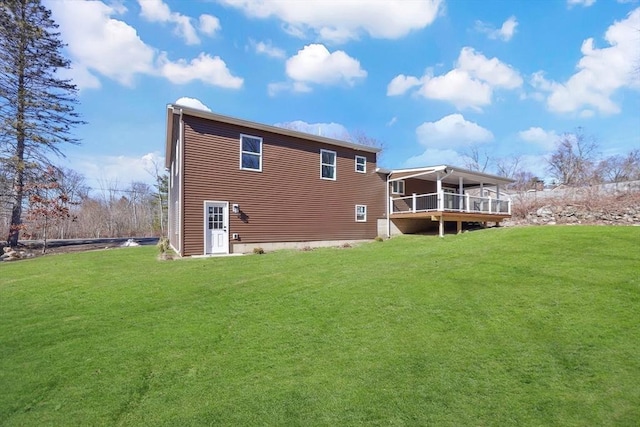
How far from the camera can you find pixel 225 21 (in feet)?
44.1

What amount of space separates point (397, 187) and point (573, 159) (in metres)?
25.2

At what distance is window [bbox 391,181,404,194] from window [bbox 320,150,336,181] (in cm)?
456

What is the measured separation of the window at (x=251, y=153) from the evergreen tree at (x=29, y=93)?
13.5 m

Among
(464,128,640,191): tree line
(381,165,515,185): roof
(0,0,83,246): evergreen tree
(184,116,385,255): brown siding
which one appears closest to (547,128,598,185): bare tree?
(464,128,640,191): tree line

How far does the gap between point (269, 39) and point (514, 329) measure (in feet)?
51.0

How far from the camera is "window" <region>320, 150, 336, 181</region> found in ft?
52.9

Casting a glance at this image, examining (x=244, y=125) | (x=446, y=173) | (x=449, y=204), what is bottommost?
(x=449, y=204)

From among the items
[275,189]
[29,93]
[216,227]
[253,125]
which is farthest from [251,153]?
[29,93]

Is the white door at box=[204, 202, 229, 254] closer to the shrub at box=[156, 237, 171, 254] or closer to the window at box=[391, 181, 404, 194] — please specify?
the shrub at box=[156, 237, 171, 254]

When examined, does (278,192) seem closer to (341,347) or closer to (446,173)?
(446,173)

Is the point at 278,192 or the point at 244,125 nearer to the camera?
the point at 244,125

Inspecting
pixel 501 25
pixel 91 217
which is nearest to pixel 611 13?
pixel 501 25

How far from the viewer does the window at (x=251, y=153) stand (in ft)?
44.6

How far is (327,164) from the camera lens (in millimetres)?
16359
